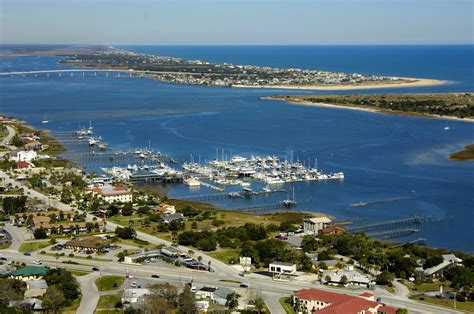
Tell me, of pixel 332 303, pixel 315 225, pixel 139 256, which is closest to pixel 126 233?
pixel 139 256

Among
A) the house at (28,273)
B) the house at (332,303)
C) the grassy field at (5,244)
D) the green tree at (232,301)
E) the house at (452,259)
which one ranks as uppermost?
the house at (332,303)

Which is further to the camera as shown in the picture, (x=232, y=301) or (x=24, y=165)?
(x=24, y=165)

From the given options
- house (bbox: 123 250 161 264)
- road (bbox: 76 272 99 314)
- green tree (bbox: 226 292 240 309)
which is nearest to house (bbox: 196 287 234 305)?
green tree (bbox: 226 292 240 309)

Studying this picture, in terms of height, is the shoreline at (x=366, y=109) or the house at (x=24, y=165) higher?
the shoreline at (x=366, y=109)

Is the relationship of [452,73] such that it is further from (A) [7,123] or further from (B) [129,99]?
(A) [7,123]

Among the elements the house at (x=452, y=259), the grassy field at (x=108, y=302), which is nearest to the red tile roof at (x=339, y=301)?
the house at (x=452, y=259)

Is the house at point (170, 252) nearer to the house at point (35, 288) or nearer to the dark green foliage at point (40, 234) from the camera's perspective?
the house at point (35, 288)

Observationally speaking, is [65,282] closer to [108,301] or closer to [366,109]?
[108,301]
